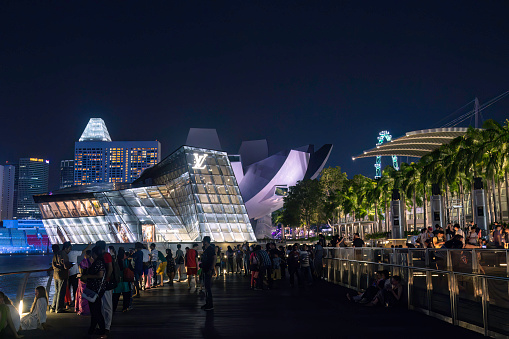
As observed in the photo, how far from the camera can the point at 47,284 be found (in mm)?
14336

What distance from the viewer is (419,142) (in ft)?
202

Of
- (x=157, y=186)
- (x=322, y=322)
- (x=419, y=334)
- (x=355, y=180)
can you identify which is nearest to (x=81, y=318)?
(x=322, y=322)

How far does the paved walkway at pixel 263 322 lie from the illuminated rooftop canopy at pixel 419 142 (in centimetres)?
4143

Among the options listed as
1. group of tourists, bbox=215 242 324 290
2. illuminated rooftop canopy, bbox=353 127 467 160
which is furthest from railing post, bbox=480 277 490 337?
illuminated rooftop canopy, bbox=353 127 467 160

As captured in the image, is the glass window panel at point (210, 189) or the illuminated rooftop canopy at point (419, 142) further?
the glass window panel at point (210, 189)

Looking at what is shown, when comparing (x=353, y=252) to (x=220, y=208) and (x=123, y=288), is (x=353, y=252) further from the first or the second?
(x=220, y=208)

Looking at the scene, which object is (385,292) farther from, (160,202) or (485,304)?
(160,202)

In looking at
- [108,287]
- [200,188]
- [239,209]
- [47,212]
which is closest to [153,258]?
[108,287]

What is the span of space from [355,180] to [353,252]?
2614 inches

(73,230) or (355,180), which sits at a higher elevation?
(355,180)

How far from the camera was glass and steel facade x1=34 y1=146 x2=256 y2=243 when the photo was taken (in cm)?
5509

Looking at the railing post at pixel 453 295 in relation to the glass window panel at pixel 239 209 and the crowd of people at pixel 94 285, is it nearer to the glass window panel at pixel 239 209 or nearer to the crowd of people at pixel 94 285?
the crowd of people at pixel 94 285

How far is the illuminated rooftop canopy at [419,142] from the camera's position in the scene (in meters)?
53.7

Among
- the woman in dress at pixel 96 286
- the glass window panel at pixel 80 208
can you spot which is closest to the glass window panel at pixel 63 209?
the glass window panel at pixel 80 208
